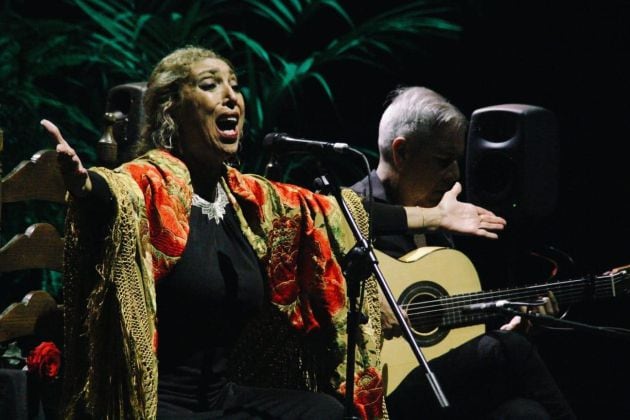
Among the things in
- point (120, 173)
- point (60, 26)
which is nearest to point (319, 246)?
point (120, 173)

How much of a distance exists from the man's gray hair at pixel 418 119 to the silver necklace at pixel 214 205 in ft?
3.42

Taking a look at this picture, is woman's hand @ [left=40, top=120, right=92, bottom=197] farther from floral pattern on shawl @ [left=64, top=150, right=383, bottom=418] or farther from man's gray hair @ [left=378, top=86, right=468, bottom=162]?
man's gray hair @ [left=378, top=86, right=468, bottom=162]

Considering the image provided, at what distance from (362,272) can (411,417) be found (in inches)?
35.4

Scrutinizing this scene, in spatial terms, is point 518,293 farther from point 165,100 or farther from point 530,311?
point 165,100

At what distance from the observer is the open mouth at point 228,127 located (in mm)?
2633

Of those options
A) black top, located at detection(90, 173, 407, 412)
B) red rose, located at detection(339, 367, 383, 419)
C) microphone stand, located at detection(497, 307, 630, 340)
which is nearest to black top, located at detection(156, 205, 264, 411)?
black top, located at detection(90, 173, 407, 412)

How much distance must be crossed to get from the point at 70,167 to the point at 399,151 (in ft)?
5.50

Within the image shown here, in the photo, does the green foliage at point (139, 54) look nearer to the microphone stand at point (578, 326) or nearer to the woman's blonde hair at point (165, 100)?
the woman's blonde hair at point (165, 100)

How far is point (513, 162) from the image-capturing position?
11.8ft

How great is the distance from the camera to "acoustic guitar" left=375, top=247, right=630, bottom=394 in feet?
10.5

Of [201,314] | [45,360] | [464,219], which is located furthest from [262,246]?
[464,219]

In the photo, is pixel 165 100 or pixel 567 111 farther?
pixel 567 111

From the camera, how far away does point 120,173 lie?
238cm

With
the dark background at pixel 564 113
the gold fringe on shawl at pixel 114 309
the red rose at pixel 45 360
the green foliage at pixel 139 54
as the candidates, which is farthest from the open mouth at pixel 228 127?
the dark background at pixel 564 113
